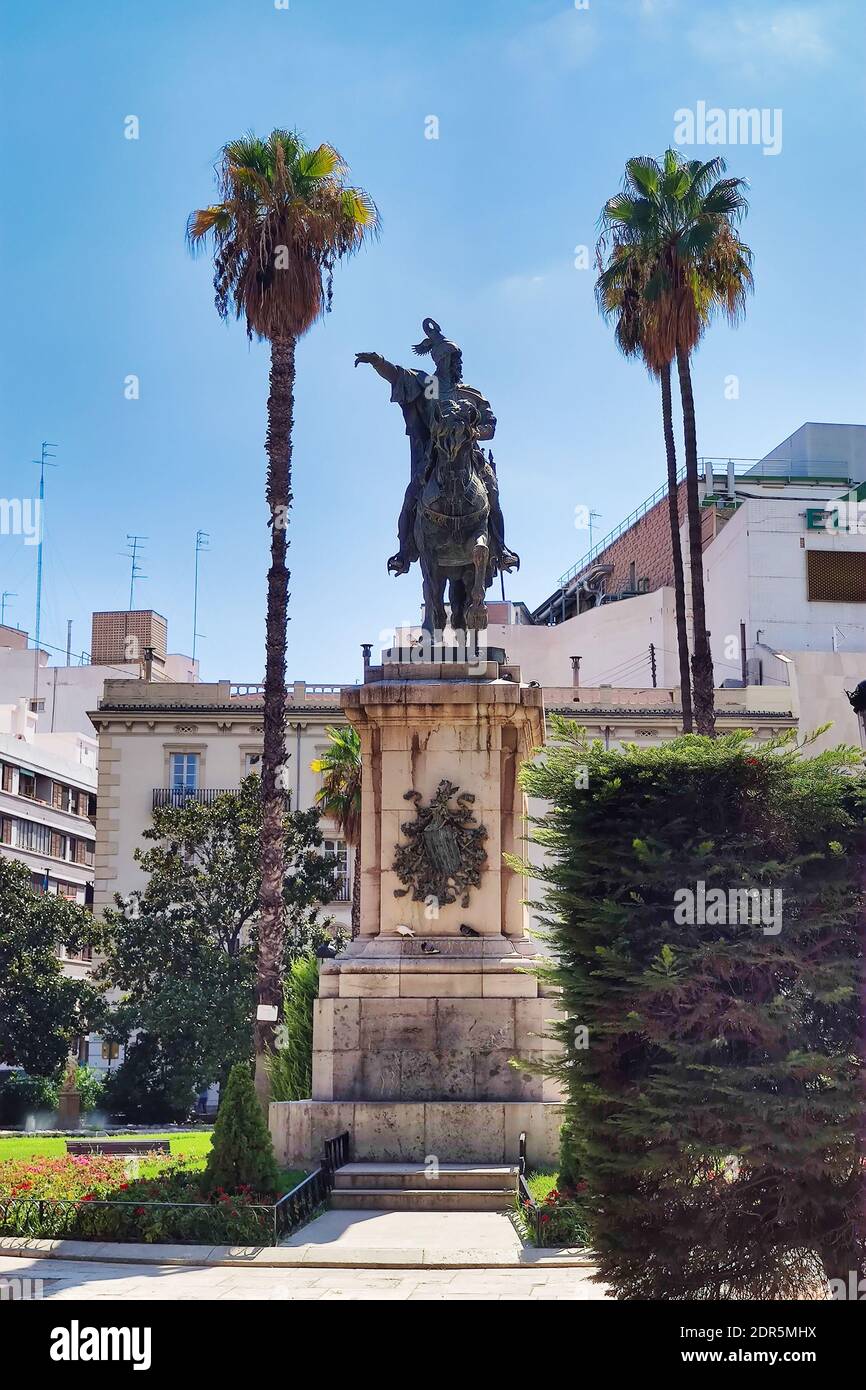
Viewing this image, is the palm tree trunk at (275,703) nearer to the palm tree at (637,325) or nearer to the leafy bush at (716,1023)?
the palm tree at (637,325)

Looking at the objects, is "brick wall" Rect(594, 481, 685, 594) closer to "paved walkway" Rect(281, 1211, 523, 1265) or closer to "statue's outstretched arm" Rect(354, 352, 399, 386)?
"statue's outstretched arm" Rect(354, 352, 399, 386)

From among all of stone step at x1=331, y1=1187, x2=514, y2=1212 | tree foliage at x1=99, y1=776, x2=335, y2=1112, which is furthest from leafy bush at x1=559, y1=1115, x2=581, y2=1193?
tree foliage at x1=99, y1=776, x2=335, y2=1112

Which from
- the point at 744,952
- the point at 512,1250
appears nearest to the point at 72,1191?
the point at 512,1250

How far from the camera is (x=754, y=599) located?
61.1m

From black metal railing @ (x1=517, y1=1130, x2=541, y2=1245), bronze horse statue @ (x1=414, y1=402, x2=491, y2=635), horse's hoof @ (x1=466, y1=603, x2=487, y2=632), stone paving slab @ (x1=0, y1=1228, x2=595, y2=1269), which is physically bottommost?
stone paving slab @ (x1=0, y1=1228, x2=595, y2=1269)

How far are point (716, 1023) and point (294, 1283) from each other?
5.08 meters

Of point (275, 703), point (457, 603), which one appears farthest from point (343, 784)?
point (457, 603)

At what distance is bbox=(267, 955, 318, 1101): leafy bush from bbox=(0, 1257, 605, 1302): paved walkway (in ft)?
23.8

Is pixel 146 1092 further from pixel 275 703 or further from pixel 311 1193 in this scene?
pixel 311 1193

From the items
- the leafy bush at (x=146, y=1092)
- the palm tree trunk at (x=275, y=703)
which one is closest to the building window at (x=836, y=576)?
the leafy bush at (x=146, y=1092)

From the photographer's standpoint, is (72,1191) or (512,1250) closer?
(512,1250)

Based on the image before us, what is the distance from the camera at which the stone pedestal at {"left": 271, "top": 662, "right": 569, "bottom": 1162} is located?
18.0 metres
